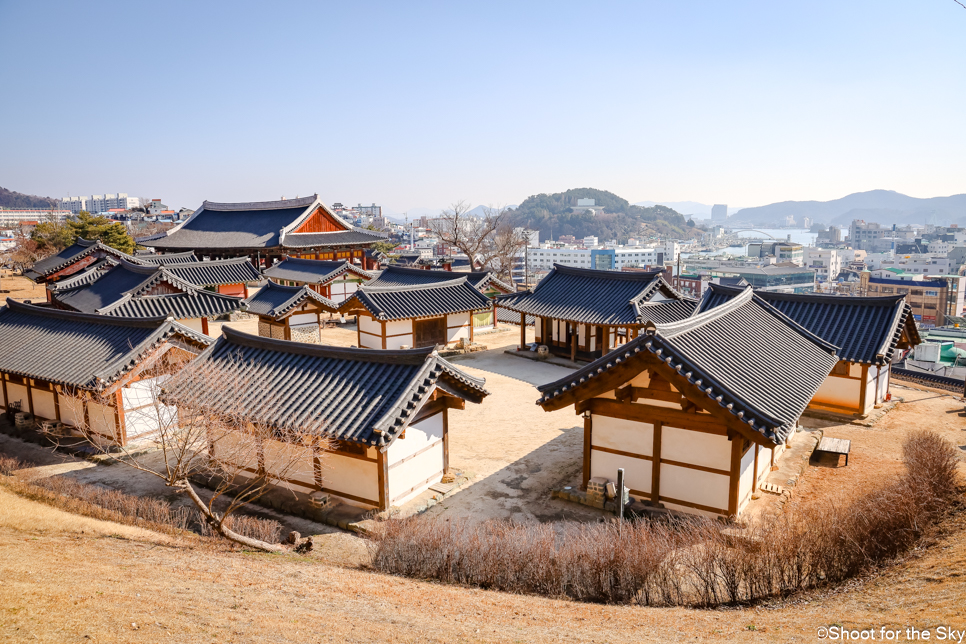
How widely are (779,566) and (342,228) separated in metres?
54.7

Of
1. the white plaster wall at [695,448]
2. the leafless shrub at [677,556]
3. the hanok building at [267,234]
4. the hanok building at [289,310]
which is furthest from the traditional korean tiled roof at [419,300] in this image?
the hanok building at [267,234]

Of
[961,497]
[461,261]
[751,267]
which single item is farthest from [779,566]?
[751,267]

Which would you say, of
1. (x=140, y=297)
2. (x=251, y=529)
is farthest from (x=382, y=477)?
(x=140, y=297)

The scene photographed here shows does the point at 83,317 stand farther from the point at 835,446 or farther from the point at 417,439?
the point at 835,446

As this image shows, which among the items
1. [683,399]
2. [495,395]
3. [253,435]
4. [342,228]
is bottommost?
[495,395]

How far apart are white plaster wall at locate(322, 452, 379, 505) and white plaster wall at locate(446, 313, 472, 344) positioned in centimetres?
1887

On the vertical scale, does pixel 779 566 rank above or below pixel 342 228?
below

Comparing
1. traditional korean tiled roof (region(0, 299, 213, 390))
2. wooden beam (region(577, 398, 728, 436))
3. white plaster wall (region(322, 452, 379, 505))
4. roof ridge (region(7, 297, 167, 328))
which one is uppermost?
roof ridge (region(7, 297, 167, 328))

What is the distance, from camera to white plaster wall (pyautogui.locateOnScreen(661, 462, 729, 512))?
12.9 metres

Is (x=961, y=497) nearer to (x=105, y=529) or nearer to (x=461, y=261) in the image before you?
(x=105, y=529)

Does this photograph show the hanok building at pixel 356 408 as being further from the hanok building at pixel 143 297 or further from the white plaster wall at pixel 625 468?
the hanok building at pixel 143 297

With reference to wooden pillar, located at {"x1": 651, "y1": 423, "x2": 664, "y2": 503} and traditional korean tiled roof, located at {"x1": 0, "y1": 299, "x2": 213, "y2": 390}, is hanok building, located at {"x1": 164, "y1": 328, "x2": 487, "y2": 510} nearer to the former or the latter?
traditional korean tiled roof, located at {"x1": 0, "y1": 299, "x2": 213, "y2": 390}

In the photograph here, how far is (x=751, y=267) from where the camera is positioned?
13438cm

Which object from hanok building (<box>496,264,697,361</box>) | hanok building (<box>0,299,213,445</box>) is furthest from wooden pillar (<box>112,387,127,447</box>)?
hanok building (<box>496,264,697,361</box>)
